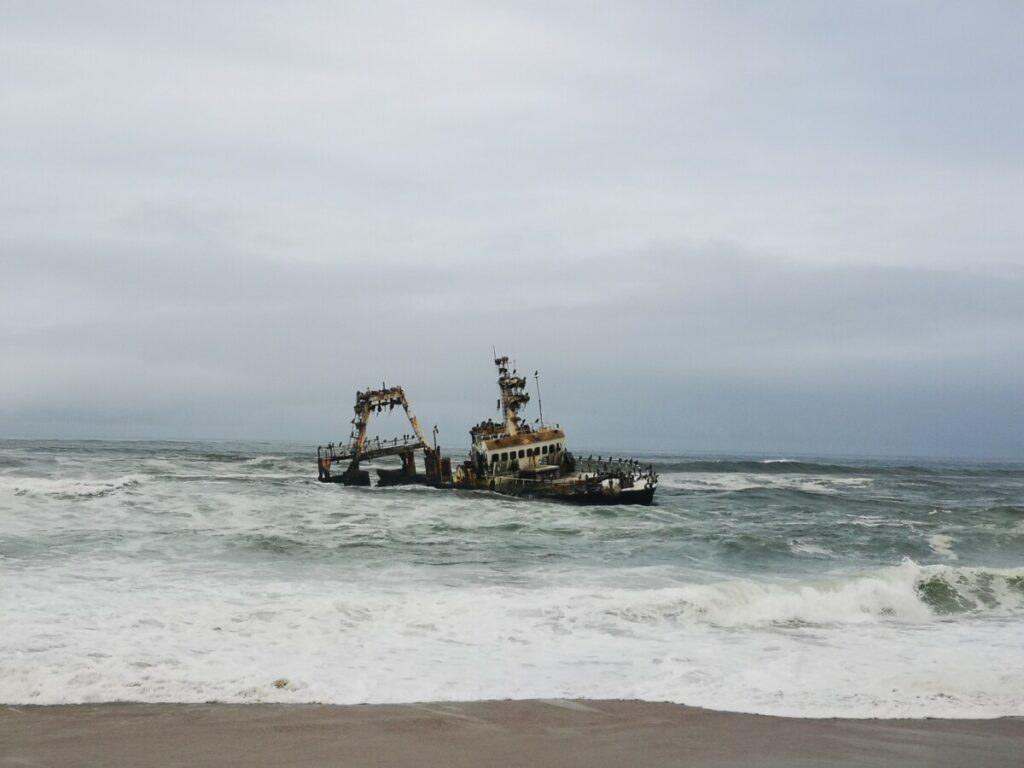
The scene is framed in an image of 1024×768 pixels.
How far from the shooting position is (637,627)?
1290 cm

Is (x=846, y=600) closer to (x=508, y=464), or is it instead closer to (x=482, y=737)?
(x=482, y=737)

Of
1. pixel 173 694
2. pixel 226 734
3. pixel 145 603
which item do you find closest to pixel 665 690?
pixel 226 734

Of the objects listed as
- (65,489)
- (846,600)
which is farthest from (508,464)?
(846,600)

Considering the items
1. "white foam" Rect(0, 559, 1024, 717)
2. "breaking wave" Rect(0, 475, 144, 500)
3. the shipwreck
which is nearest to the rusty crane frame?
the shipwreck

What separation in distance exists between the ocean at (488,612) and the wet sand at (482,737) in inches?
17.7

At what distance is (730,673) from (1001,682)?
10.4 ft

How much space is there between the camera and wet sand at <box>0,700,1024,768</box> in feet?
23.0

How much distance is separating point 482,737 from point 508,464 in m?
36.8

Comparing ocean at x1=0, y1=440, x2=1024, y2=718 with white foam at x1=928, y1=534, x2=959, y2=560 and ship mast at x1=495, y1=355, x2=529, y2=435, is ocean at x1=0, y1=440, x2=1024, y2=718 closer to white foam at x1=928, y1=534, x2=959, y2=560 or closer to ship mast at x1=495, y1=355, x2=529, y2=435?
white foam at x1=928, y1=534, x2=959, y2=560

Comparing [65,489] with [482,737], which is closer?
[482,737]

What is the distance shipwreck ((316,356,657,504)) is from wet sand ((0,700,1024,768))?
29.7 m

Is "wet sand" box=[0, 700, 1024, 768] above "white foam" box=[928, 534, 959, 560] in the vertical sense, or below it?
above

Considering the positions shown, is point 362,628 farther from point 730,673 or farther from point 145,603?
point 730,673

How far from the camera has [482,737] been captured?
7652 mm
